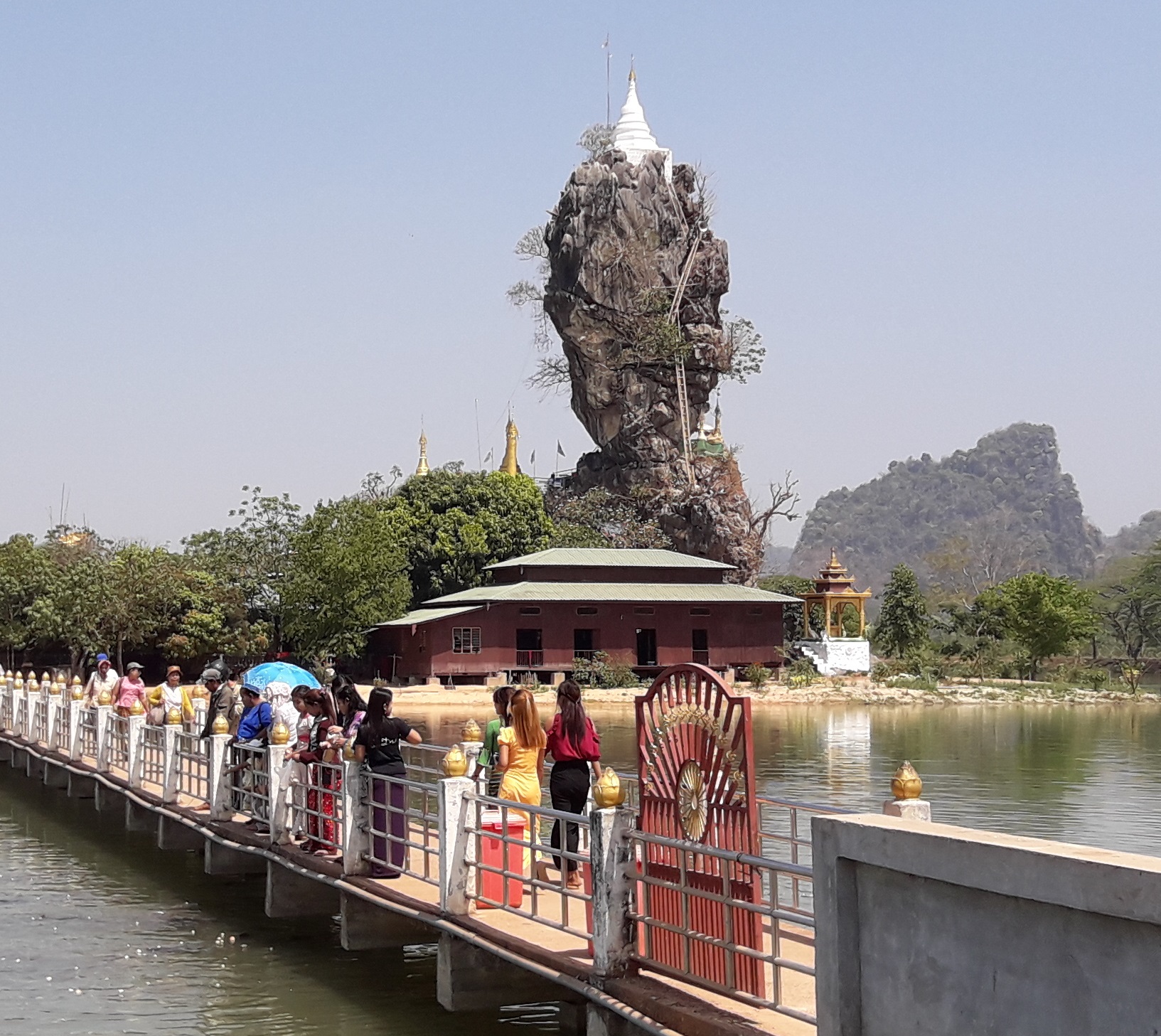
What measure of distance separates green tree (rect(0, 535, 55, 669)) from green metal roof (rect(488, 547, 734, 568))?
16.3 metres

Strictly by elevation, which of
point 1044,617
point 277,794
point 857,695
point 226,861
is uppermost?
point 1044,617

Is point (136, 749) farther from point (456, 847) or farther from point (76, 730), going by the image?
point (456, 847)

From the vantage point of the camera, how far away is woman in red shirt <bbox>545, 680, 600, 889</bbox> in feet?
34.9

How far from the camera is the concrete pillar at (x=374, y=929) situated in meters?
11.4

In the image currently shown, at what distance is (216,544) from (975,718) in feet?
95.0

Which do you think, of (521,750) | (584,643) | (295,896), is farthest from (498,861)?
(584,643)

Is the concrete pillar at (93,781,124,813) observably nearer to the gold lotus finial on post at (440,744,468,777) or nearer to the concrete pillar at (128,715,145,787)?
A: the concrete pillar at (128,715,145,787)

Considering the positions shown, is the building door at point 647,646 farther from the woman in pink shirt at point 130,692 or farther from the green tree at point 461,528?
the woman in pink shirt at point 130,692

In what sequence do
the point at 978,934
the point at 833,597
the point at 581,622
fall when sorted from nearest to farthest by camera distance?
the point at 978,934, the point at 581,622, the point at 833,597

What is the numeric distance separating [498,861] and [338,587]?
147 ft

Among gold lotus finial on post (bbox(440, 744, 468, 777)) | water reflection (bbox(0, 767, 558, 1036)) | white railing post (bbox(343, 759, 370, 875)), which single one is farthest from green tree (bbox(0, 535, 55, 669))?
gold lotus finial on post (bbox(440, 744, 468, 777))

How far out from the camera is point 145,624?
52469 mm

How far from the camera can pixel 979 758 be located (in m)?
35.2

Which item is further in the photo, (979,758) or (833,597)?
(833,597)
